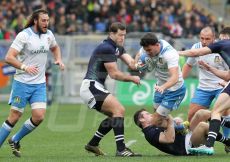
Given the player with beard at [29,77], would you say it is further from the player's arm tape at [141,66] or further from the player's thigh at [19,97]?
the player's arm tape at [141,66]

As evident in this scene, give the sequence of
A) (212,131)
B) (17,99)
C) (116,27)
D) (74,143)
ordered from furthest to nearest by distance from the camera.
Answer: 1. (74,143)
2. (17,99)
3. (116,27)
4. (212,131)

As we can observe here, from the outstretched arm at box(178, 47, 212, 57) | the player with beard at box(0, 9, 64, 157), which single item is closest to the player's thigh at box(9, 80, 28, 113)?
the player with beard at box(0, 9, 64, 157)

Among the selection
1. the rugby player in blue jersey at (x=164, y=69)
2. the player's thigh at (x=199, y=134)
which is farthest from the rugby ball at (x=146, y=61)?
the player's thigh at (x=199, y=134)

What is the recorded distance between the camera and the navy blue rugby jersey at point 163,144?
12.5 metres

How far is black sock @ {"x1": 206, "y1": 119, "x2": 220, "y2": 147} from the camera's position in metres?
12.1

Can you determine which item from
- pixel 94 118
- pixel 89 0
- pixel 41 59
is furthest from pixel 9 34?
pixel 41 59

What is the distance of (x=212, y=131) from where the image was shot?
479 inches

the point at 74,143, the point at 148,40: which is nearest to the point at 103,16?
the point at 74,143

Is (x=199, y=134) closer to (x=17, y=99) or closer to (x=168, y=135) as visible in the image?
(x=168, y=135)

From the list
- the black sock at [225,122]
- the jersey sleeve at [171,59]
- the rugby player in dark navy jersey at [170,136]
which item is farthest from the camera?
the black sock at [225,122]

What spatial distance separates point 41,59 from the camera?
13305 millimetres

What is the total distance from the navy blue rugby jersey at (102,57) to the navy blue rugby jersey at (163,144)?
1351 millimetres

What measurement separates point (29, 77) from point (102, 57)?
132 cm

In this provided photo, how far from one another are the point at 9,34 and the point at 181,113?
9489 mm
